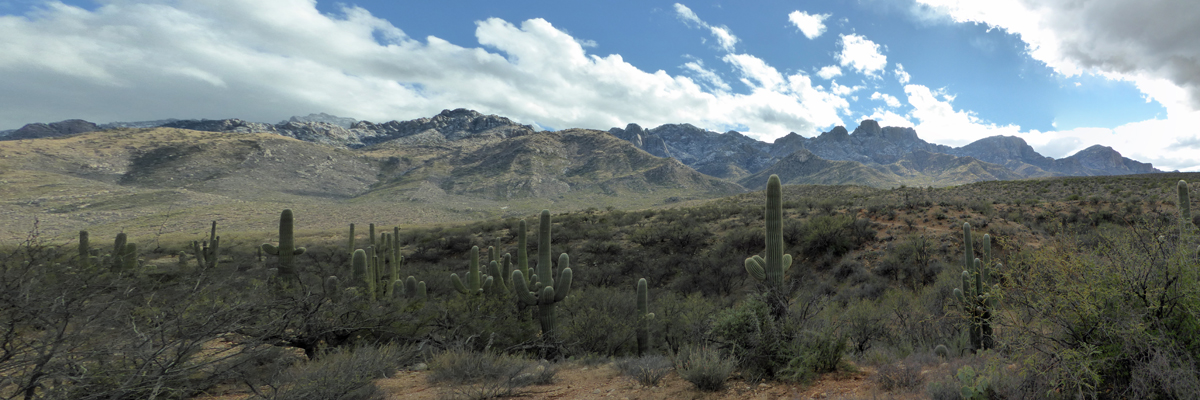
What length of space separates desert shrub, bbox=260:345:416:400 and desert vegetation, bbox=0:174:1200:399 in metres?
0.03

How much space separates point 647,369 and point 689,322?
10.7ft

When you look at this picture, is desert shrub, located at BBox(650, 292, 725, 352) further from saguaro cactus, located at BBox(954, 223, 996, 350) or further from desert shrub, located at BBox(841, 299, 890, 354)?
saguaro cactus, located at BBox(954, 223, 996, 350)

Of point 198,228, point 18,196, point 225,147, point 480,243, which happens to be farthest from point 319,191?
point 480,243

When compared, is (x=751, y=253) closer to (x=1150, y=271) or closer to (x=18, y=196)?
(x=1150, y=271)

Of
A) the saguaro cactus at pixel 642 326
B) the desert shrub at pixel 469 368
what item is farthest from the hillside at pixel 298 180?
the desert shrub at pixel 469 368

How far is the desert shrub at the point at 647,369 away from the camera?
19.2ft

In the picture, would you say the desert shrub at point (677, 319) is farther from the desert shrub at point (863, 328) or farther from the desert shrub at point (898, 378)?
the desert shrub at point (898, 378)

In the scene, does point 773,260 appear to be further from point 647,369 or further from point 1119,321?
point 1119,321

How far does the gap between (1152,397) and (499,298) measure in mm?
10092

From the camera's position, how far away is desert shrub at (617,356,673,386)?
230 inches

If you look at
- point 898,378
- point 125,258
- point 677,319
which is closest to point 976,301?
point 898,378

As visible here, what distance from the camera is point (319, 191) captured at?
327 ft

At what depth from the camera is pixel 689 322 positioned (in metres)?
9.05

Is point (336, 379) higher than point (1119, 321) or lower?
lower
